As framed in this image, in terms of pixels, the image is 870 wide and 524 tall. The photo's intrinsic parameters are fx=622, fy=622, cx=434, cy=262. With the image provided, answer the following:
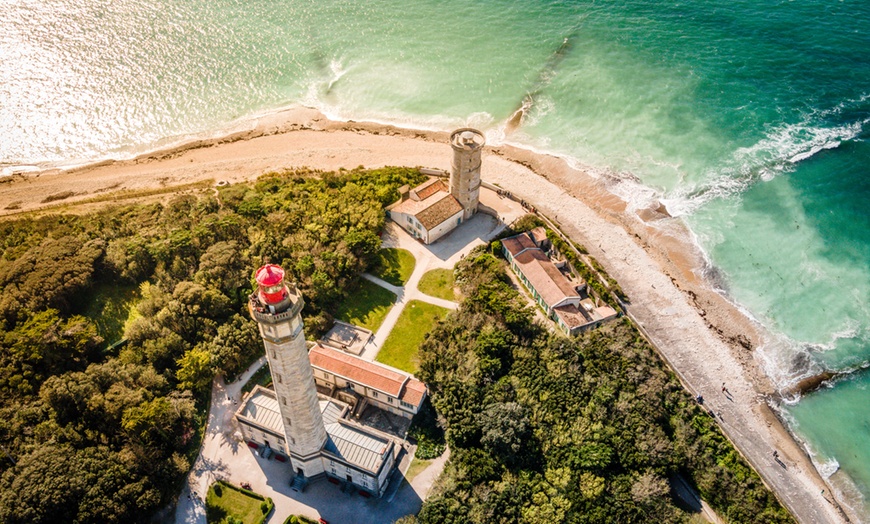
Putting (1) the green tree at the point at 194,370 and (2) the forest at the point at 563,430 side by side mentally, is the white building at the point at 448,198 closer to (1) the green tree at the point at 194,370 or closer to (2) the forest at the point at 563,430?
(2) the forest at the point at 563,430

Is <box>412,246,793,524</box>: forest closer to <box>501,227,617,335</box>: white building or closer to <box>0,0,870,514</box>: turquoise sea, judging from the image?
<box>501,227,617,335</box>: white building

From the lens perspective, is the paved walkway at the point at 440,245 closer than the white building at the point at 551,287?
No

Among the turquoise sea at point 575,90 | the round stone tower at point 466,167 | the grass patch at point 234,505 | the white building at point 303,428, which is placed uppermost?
the turquoise sea at point 575,90

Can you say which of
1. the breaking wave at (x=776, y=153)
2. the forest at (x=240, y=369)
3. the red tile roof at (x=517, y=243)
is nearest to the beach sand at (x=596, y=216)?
the forest at (x=240, y=369)

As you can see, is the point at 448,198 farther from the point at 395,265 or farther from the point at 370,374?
the point at 370,374

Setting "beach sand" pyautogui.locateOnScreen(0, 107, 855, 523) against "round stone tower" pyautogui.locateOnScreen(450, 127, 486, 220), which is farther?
"round stone tower" pyautogui.locateOnScreen(450, 127, 486, 220)

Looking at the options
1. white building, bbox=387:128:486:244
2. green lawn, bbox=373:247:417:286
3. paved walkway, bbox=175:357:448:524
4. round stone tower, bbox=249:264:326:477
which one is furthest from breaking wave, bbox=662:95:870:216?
round stone tower, bbox=249:264:326:477
